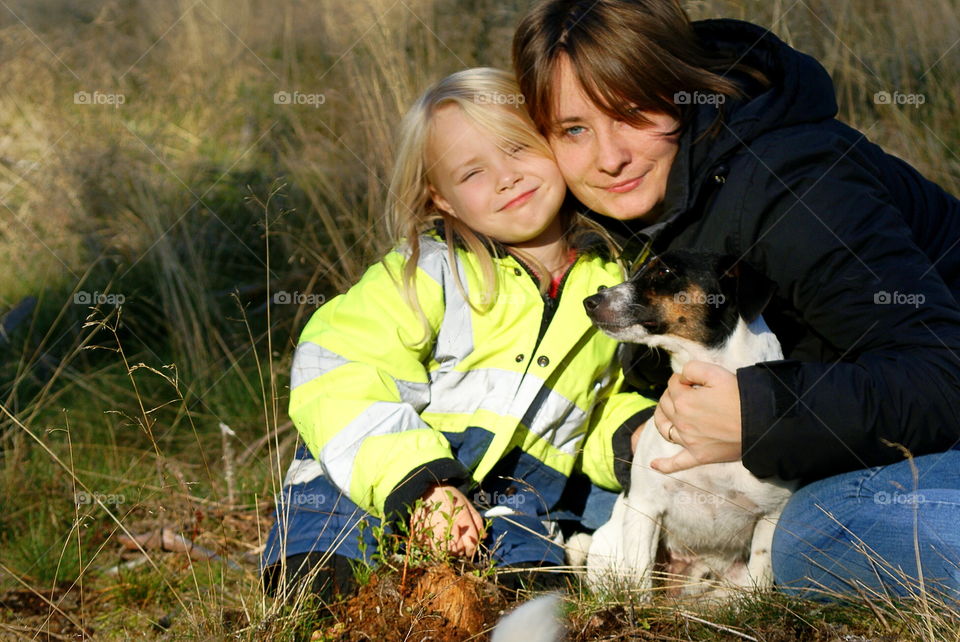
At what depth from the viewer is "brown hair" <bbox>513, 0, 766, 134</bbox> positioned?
274 cm

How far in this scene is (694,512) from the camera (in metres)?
2.94

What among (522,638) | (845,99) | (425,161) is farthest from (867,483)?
(845,99)

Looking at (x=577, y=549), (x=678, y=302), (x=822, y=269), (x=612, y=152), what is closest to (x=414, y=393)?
(x=577, y=549)

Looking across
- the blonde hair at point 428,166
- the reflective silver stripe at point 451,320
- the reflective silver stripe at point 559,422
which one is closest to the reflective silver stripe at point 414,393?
the reflective silver stripe at point 451,320

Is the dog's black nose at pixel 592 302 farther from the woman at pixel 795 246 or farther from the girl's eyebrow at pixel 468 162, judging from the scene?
the girl's eyebrow at pixel 468 162

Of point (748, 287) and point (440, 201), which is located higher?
point (440, 201)

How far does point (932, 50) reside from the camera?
16.2 feet

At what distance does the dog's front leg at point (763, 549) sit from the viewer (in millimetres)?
2875

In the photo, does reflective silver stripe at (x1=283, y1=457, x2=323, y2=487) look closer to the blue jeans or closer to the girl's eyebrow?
the girl's eyebrow

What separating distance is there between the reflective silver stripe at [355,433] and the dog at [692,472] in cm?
69

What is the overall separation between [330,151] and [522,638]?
3760 mm

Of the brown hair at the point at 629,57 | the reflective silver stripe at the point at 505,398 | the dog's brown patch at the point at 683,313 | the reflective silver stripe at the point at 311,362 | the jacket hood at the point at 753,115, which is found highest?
→ the brown hair at the point at 629,57

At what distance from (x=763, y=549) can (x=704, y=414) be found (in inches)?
23.0

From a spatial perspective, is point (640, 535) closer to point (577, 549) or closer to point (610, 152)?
point (577, 549)
